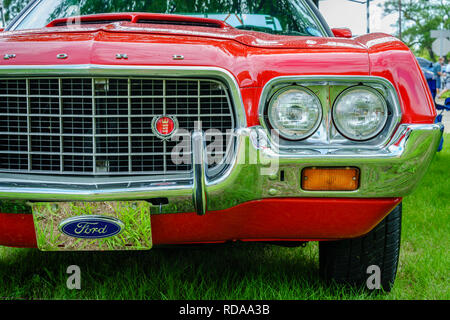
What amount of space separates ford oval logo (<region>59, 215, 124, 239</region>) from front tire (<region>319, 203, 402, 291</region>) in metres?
0.95

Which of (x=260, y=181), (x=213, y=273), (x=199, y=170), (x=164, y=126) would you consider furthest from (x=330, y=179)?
(x=213, y=273)

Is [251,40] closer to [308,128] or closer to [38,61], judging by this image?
[308,128]

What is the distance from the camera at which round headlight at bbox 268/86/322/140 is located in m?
1.64

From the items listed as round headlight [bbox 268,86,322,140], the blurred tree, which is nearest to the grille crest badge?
round headlight [bbox 268,86,322,140]

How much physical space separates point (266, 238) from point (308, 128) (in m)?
0.46

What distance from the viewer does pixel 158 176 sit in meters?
1.63

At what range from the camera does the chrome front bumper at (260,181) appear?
153 cm

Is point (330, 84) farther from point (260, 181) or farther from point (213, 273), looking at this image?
point (213, 273)

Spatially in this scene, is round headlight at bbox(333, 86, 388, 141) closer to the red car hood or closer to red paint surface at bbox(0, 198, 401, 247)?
the red car hood

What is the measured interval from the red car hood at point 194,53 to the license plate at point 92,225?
0.50m

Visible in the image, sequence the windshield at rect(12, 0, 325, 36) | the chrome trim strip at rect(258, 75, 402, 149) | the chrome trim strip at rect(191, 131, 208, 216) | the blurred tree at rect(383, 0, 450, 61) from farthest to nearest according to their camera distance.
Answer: the blurred tree at rect(383, 0, 450, 61), the windshield at rect(12, 0, 325, 36), the chrome trim strip at rect(258, 75, 402, 149), the chrome trim strip at rect(191, 131, 208, 216)

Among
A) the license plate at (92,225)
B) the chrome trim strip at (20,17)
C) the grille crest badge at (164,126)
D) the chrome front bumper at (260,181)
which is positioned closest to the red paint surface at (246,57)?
the chrome front bumper at (260,181)

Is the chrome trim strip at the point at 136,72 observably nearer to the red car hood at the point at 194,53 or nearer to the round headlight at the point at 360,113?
the red car hood at the point at 194,53
